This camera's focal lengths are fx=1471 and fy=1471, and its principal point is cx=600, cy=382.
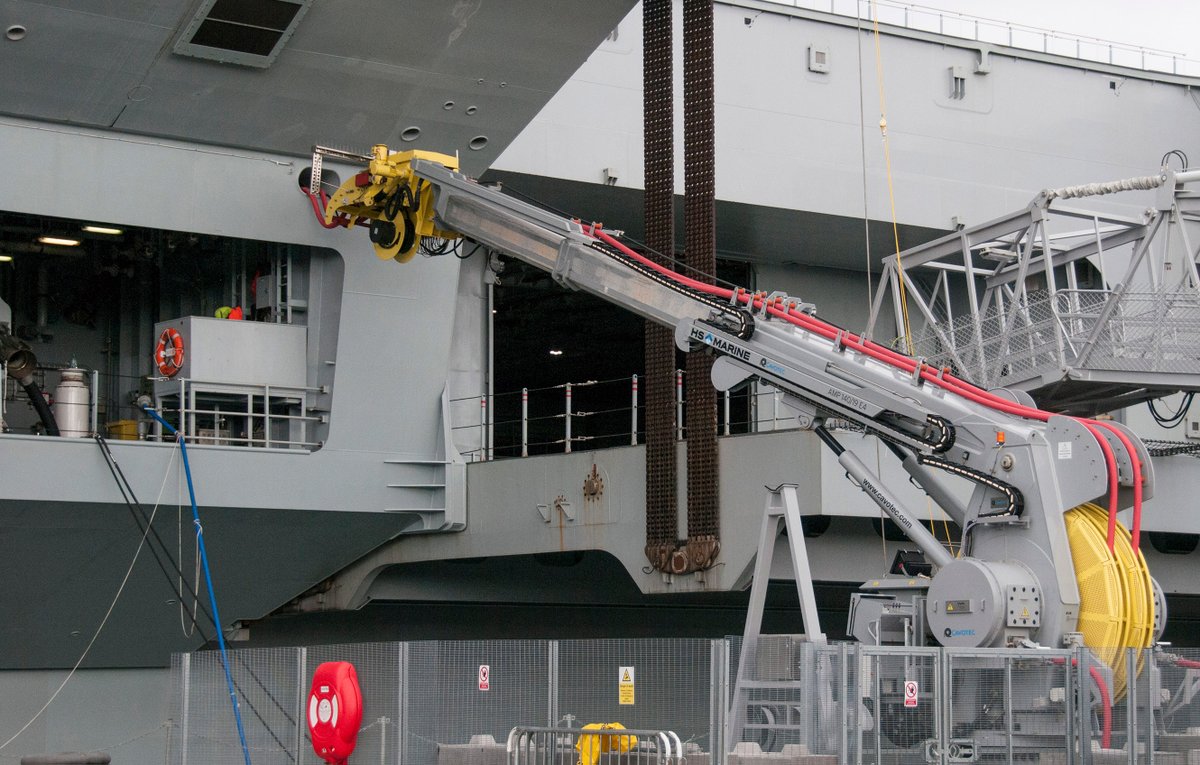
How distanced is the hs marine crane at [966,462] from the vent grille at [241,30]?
16.5 ft

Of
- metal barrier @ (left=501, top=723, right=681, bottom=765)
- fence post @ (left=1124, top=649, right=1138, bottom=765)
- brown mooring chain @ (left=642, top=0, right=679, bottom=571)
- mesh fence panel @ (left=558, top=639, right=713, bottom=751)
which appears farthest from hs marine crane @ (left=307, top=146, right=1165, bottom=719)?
brown mooring chain @ (left=642, top=0, right=679, bottom=571)

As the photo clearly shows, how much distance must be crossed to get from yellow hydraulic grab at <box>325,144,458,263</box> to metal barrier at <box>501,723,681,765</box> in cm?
752

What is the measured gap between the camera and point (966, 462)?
13641 millimetres

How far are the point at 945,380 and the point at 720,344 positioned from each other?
7.50 feet

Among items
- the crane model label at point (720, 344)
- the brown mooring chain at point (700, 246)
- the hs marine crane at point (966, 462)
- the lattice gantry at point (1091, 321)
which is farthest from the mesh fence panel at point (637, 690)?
the lattice gantry at point (1091, 321)

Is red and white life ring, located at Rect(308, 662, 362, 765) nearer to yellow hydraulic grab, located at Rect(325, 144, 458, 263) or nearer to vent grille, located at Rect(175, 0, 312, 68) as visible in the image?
yellow hydraulic grab, located at Rect(325, 144, 458, 263)

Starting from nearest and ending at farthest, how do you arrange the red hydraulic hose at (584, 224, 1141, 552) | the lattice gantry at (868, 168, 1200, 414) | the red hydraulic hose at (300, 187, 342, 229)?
the red hydraulic hose at (584, 224, 1141, 552)
the lattice gantry at (868, 168, 1200, 414)
the red hydraulic hose at (300, 187, 342, 229)

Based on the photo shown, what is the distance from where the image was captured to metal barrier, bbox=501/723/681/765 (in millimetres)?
12250

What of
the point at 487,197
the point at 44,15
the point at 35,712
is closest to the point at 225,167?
the point at 44,15

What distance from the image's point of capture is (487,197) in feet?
57.4

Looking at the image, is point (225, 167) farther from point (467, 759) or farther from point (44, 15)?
point (467, 759)

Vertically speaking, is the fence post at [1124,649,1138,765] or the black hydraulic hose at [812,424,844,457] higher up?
the black hydraulic hose at [812,424,844,457]

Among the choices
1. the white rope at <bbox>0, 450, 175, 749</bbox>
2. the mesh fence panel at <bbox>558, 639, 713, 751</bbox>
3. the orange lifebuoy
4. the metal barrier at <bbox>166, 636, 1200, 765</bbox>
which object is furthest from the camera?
the orange lifebuoy

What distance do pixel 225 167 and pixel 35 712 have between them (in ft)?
26.5
